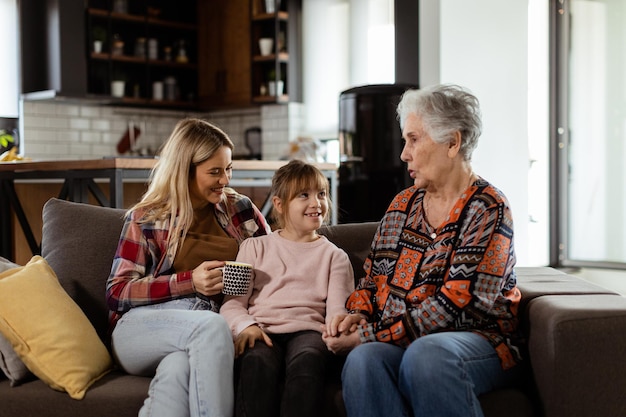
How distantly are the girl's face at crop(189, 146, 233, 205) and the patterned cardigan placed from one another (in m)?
0.57

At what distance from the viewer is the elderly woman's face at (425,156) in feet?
7.70

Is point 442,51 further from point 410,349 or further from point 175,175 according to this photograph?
point 410,349

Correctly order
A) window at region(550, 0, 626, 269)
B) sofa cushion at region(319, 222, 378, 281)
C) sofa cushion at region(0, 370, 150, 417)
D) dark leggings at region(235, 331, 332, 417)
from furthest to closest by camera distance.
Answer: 1. window at region(550, 0, 626, 269)
2. sofa cushion at region(319, 222, 378, 281)
3. sofa cushion at region(0, 370, 150, 417)
4. dark leggings at region(235, 331, 332, 417)

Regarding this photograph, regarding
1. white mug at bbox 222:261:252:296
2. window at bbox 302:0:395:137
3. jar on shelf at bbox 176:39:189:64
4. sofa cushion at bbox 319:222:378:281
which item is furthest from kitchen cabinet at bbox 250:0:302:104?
white mug at bbox 222:261:252:296

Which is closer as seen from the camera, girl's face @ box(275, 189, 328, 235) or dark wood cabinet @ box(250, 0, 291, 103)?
girl's face @ box(275, 189, 328, 235)

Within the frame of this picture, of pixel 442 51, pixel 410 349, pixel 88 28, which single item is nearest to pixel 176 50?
pixel 88 28

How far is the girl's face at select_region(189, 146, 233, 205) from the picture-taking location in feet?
8.48

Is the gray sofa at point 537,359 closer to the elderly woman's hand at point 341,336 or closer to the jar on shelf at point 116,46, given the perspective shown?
the elderly woman's hand at point 341,336

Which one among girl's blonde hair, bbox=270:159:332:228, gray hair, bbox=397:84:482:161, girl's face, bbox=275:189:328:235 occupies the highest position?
gray hair, bbox=397:84:482:161

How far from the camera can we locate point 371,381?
81.9 inches

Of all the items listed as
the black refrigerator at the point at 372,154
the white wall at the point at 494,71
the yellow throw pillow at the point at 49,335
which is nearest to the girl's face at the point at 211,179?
the yellow throw pillow at the point at 49,335

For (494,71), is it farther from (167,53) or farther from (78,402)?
(78,402)

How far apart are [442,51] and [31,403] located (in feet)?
13.4

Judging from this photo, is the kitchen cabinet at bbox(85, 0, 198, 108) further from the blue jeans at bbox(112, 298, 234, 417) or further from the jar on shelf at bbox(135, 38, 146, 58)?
the blue jeans at bbox(112, 298, 234, 417)
